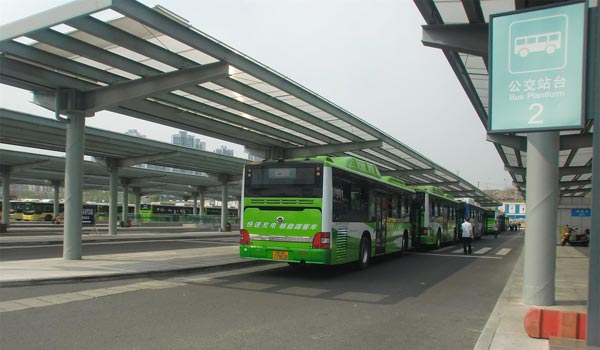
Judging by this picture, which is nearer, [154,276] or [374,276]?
[154,276]

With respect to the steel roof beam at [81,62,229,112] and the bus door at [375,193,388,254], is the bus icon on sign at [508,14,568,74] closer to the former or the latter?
the steel roof beam at [81,62,229,112]

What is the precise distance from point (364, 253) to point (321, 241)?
337 cm

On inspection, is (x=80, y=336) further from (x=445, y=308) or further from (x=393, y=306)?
(x=445, y=308)

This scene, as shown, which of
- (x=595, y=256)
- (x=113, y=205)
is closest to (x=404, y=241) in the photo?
(x=595, y=256)

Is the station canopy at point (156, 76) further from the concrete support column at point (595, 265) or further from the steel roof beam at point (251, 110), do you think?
the concrete support column at point (595, 265)

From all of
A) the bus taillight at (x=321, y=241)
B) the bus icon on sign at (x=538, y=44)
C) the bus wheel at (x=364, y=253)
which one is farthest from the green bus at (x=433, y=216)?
the bus icon on sign at (x=538, y=44)

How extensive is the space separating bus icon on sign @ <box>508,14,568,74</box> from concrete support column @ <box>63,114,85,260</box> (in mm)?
12452

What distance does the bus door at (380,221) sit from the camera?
15.6m

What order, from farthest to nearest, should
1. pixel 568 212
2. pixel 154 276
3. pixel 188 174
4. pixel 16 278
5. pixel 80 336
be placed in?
1. pixel 188 174
2. pixel 568 212
3. pixel 154 276
4. pixel 16 278
5. pixel 80 336

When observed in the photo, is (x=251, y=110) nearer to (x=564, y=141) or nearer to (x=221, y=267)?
(x=221, y=267)

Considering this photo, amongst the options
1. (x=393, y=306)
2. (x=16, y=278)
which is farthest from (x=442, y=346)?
(x=16, y=278)

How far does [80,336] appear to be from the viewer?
6.10 meters

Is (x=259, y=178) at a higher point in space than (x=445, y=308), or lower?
higher

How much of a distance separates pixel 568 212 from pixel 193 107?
133 ft
